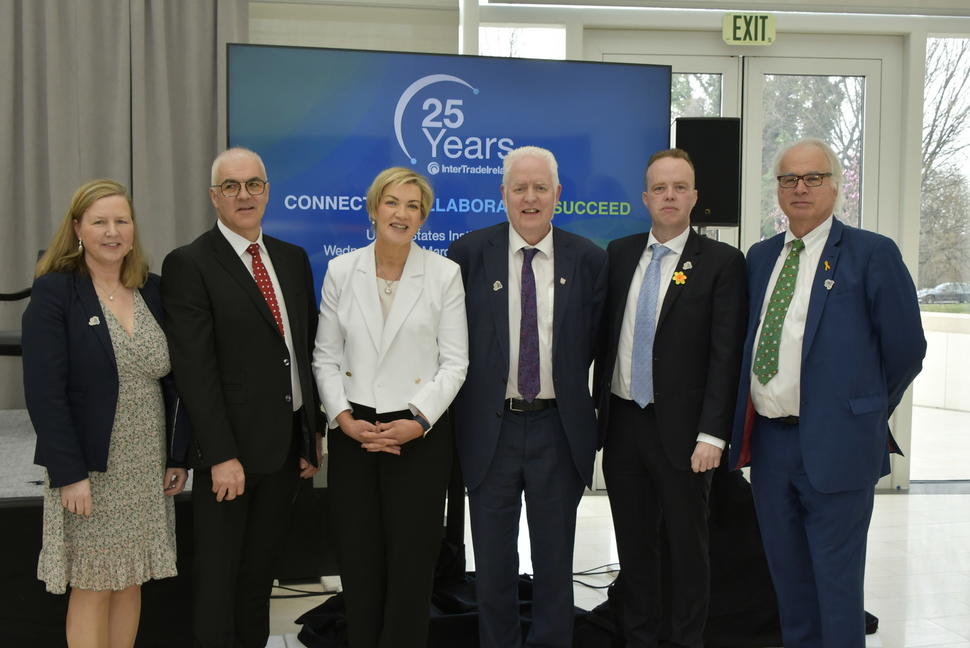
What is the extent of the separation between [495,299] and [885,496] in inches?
173

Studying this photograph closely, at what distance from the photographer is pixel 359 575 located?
2.68m

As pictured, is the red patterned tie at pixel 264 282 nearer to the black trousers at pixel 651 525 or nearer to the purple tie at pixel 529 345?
the purple tie at pixel 529 345

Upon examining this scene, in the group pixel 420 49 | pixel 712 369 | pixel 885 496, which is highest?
pixel 420 49

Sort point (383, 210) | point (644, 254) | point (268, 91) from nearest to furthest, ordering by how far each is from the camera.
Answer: point (383, 210) → point (644, 254) → point (268, 91)

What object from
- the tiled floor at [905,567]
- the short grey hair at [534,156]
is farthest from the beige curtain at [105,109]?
the short grey hair at [534,156]

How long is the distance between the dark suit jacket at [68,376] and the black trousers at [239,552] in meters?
0.32

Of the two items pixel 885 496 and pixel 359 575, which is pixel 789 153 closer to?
pixel 359 575

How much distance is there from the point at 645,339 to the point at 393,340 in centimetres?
82

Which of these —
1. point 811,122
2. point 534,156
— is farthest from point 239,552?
point 811,122

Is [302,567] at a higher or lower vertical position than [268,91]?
lower

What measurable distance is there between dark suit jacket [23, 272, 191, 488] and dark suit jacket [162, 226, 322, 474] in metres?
0.20

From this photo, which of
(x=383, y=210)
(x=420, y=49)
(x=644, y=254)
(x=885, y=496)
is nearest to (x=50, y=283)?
(x=383, y=210)

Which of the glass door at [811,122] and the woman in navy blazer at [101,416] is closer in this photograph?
the woman in navy blazer at [101,416]

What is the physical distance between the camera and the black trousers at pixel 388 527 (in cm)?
262
